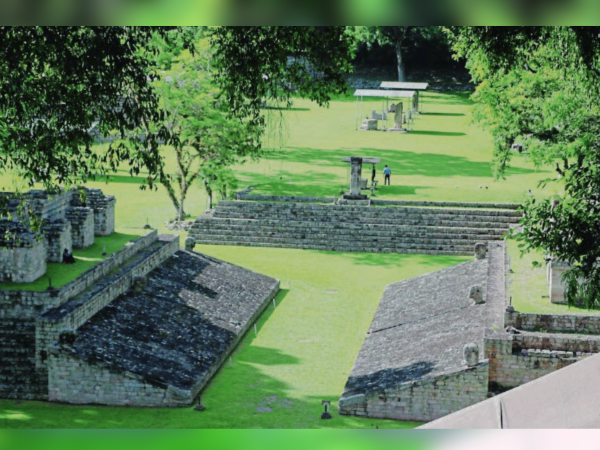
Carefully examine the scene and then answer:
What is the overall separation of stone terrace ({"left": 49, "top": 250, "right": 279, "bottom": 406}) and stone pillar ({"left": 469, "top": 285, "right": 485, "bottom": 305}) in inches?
218

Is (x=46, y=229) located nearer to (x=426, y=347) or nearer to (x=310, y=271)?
(x=426, y=347)

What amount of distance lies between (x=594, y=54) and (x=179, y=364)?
11.5m

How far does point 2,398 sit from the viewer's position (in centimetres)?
1762

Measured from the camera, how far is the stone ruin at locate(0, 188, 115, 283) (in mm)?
18750

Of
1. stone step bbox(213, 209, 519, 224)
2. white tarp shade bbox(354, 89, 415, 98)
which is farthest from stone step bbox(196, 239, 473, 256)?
white tarp shade bbox(354, 89, 415, 98)

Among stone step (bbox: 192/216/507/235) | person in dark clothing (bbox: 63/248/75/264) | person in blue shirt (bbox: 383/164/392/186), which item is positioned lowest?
Result: stone step (bbox: 192/216/507/235)

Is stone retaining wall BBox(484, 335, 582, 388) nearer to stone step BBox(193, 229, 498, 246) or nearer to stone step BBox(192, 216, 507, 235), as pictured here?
stone step BBox(193, 229, 498, 246)

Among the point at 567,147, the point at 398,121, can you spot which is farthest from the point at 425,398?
the point at 398,121

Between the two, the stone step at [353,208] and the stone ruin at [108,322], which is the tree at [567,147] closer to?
the stone step at [353,208]

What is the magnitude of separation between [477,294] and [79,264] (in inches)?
365

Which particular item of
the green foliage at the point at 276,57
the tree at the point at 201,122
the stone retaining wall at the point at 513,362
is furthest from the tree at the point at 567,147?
the tree at the point at 201,122

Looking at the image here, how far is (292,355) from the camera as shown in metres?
20.3

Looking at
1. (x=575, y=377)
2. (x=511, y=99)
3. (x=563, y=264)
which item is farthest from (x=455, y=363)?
(x=575, y=377)

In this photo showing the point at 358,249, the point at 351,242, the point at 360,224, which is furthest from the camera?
the point at 360,224
